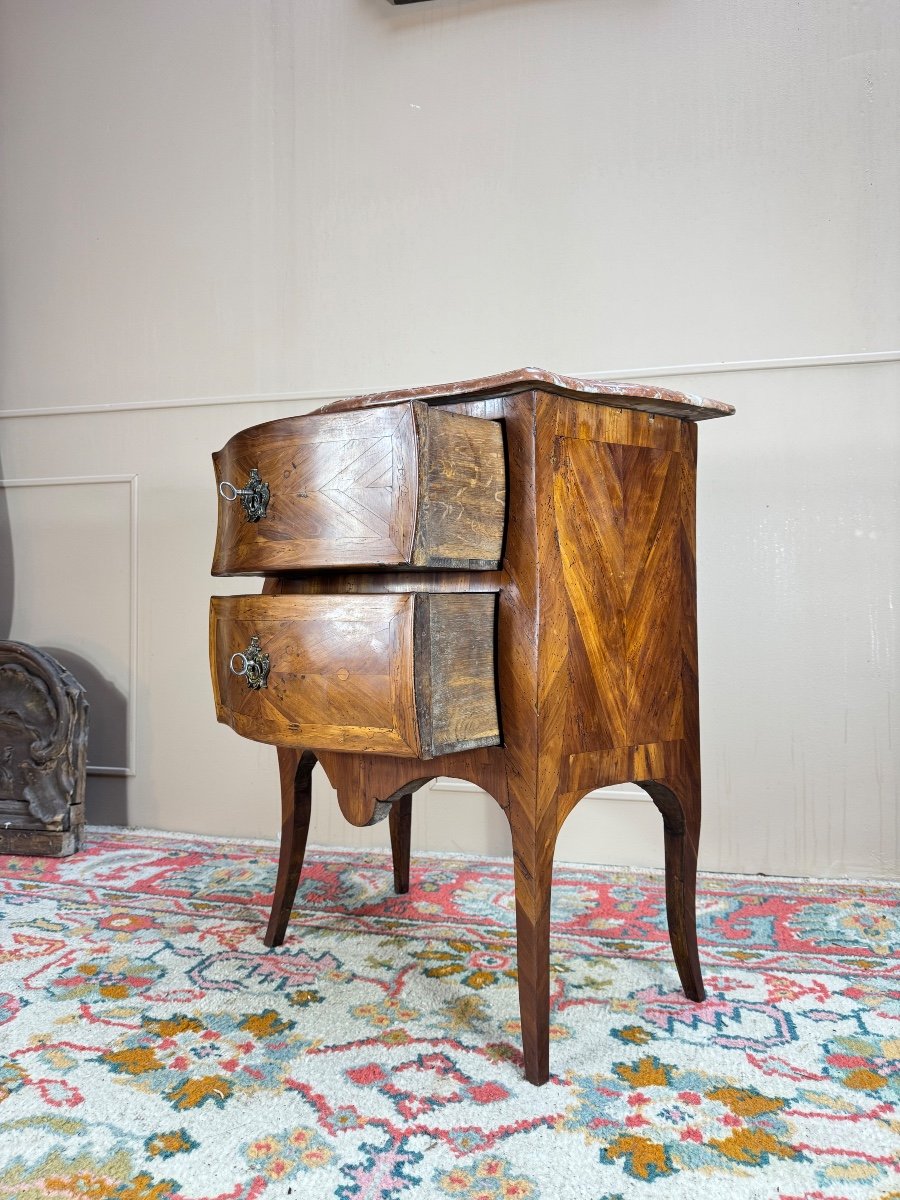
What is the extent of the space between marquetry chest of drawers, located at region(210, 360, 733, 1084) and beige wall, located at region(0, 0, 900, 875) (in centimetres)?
88

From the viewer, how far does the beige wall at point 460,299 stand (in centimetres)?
201

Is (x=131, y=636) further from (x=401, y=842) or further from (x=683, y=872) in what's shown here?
(x=683, y=872)

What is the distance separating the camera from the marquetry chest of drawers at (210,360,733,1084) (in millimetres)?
1084

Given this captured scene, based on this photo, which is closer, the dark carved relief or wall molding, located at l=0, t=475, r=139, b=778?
the dark carved relief

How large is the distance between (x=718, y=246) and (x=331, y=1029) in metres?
1.81

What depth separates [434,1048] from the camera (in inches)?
47.5

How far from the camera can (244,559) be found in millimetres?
1249

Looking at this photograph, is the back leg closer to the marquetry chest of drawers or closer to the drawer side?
the marquetry chest of drawers

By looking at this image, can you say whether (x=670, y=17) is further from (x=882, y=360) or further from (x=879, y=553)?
(x=879, y=553)

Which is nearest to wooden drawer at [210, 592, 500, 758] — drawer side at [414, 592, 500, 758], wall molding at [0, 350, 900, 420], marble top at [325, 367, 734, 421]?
drawer side at [414, 592, 500, 758]

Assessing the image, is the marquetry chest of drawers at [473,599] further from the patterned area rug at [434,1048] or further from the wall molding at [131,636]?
the wall molding at [131,636]

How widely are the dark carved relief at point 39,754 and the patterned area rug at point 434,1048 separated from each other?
28cm

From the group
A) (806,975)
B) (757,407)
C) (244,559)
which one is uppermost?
(757,407)

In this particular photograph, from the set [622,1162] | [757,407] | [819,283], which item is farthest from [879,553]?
[622,1162]
